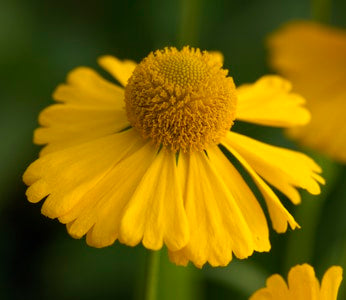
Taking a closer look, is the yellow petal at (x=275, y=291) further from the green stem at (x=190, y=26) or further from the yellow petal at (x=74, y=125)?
the green stem at (x=190, y=26)

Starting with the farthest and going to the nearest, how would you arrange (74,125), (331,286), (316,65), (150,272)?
1. (316,65)
2. (74,125)
3. (150,272)
4. (331,286)

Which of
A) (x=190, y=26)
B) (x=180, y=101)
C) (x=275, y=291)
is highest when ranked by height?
(x=190, y=26)

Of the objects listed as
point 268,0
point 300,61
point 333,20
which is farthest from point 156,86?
point 333,20

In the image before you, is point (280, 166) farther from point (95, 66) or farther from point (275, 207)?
point (95, 66)

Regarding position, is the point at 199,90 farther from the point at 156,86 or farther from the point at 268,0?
the point at 268,0

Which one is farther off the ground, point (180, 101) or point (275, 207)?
point (180, 101)

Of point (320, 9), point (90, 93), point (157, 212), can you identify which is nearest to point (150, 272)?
point (157, 212)
